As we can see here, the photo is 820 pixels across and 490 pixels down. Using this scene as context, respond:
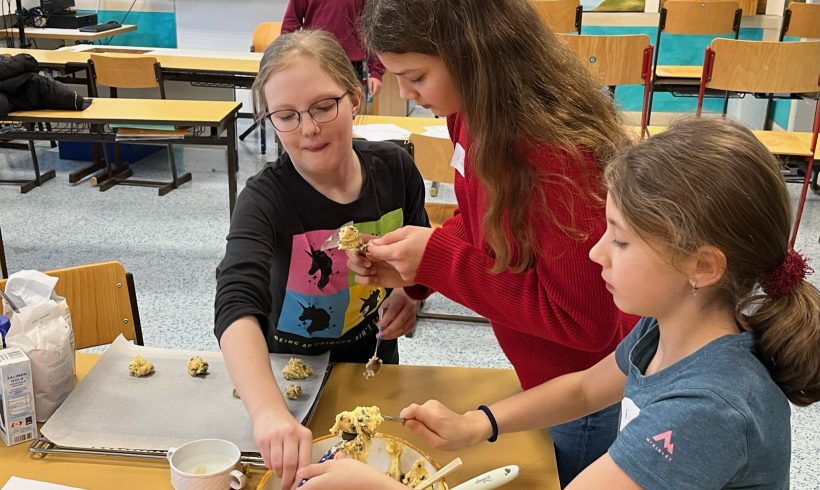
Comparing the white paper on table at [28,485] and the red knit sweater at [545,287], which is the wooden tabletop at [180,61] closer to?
the red knit sweater at [545,287]

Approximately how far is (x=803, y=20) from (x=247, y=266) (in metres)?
5.46

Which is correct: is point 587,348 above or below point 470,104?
below

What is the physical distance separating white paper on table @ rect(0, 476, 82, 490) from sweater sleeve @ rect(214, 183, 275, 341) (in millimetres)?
317

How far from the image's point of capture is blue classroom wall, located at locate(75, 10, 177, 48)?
22.2 feet

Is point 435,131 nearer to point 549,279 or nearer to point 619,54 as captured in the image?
point 619,54

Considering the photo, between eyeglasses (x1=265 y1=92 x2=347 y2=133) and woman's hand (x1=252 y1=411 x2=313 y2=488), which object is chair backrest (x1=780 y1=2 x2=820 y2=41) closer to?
eyeglasses (x1=265 y1=92 x2=347 y2=133)

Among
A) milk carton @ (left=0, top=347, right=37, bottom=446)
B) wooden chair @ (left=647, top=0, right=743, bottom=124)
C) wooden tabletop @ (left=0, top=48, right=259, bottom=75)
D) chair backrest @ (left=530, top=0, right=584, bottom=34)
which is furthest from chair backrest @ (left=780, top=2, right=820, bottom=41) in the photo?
Answer: milk carton @ (left=0, top=347, right=37, bottom=446)

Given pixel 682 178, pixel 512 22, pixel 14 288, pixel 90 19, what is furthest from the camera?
pixel 90 19

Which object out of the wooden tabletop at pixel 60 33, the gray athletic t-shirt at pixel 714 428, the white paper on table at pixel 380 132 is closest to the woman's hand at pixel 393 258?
the gray athletic t-shirt at pixel 714 428

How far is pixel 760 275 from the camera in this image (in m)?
0.81

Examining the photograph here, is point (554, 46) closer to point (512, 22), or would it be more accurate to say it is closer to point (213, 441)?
point (512, 22)

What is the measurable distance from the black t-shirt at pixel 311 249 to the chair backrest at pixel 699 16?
4.24 meters

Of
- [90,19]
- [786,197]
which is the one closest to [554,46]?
[786,197]

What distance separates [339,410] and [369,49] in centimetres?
61
